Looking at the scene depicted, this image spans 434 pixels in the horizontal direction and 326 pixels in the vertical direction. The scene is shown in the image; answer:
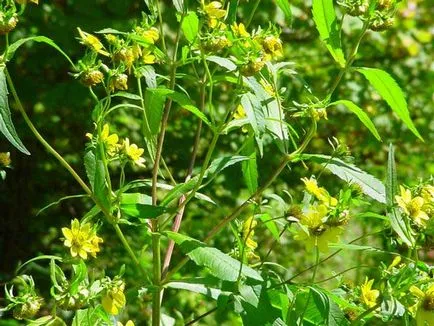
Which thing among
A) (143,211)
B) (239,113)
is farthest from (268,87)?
(143,211)

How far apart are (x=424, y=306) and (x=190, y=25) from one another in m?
0.47

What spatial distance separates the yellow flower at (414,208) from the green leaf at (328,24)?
0.78ft

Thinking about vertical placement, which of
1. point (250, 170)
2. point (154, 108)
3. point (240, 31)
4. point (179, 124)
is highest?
point (240, 31)

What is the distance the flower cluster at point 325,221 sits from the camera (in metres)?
1.01

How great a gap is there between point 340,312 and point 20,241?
1.56 metres

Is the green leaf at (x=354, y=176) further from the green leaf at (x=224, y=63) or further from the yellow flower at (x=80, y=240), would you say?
the yellow flower at (x=80, y=240)

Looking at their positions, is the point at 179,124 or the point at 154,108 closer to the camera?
the point at 154,108

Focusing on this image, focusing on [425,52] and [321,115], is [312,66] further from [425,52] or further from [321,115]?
[321,115]

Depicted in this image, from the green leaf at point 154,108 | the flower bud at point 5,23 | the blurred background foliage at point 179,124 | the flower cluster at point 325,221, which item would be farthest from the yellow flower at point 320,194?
the blurred background foliage at point 179,124

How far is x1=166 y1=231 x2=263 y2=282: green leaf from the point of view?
1.03 m

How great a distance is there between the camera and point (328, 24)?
115 centimetres

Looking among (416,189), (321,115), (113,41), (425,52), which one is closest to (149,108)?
(113,41)

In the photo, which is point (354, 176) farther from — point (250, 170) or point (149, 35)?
point (149, 35)

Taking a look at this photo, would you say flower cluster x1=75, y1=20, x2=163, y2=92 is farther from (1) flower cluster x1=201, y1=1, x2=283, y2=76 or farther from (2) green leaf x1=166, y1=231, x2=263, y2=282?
(2) green leaf x1=166, y1=231, x2=263, y2=282
